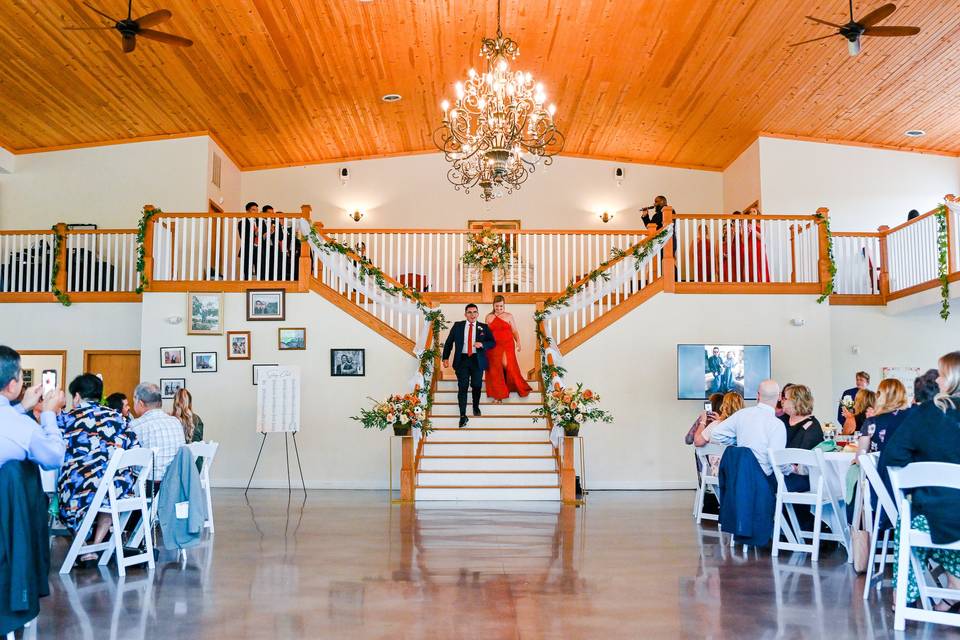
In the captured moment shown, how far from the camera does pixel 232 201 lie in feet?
48.6

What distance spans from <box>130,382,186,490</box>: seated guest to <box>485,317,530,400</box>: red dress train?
537 cm

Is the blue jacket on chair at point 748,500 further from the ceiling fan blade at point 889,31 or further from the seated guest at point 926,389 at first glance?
the ceiling fan blade at point 889,31

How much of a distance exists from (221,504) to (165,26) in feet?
17.9

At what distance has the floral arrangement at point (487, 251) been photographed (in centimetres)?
1204

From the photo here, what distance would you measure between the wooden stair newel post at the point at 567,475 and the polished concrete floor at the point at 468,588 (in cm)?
154

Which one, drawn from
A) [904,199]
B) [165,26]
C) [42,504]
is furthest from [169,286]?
[904,199]

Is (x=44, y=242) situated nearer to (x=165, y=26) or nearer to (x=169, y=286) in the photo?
(x=169, y=286)

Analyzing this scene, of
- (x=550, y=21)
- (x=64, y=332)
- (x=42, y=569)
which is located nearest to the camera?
(x=42, y=569)

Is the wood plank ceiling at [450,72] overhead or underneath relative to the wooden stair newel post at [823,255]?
overhead

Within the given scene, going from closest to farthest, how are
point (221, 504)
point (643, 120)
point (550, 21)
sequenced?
1. point (221, 504)
2. point (550, 21)
3. point (643, 120)

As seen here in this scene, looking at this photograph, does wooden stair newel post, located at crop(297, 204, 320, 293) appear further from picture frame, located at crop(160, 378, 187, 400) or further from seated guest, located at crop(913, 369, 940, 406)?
seated guest, located at crop(913, 369, 940, 406)

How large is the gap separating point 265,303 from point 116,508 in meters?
6.14

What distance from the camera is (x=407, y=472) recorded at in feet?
30.6

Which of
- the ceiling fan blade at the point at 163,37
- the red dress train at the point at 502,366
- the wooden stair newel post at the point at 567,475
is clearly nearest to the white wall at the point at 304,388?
the red dress train at the point at 502,366
